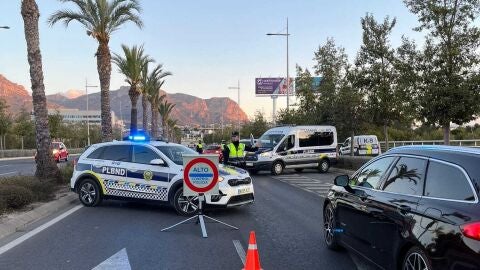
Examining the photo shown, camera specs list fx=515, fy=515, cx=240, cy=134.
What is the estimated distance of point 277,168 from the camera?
24.0 meters

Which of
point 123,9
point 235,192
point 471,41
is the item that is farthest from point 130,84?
point 235,192

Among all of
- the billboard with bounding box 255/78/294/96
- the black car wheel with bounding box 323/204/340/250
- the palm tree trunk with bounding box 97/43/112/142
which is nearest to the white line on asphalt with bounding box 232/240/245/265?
the black car wheel with bounding box 323/204/340/250

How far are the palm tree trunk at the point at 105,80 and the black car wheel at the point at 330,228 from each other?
1964 cm

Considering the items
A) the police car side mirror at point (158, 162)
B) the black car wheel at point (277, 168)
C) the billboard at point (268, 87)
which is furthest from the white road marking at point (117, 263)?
the billboard at point (268, 87)

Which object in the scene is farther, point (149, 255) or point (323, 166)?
point (323, 166)

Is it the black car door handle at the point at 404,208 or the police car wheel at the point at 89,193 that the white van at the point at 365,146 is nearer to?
the police car wheel at the point at 89,193

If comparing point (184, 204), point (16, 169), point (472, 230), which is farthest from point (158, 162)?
point (16, 169)

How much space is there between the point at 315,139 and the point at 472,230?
21289 mm

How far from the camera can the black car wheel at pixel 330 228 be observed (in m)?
7.39

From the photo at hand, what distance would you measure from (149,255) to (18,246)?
2172 mm

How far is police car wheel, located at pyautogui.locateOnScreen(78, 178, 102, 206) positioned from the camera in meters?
12.3

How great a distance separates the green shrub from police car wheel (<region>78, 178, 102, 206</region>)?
138 cm

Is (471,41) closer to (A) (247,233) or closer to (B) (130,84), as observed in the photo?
(A) (247,233)

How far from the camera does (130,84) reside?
40.6m
